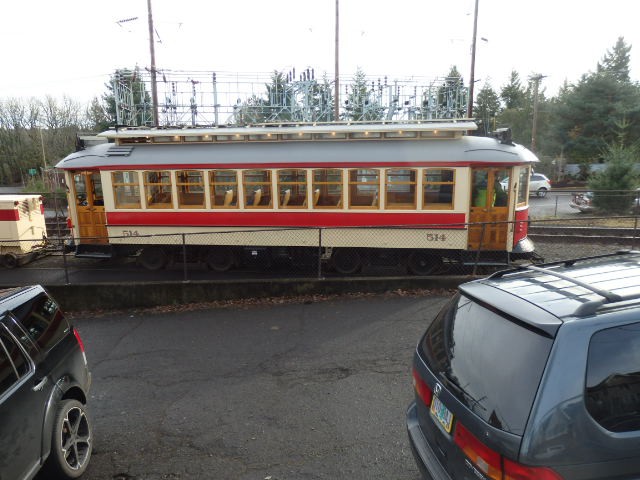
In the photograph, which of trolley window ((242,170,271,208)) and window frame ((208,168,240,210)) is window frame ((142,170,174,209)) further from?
trolley window ((242,170,271,208))

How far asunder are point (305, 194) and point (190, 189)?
3091 millimetres

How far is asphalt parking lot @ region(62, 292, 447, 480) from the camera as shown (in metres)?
3.96

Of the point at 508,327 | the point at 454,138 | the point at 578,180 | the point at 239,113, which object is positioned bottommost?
the point at 578,180

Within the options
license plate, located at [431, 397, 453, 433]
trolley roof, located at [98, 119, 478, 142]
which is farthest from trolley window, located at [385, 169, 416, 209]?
license plate, located at [431, 397, 453, 433]

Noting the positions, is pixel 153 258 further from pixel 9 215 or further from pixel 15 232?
pixel 9 215

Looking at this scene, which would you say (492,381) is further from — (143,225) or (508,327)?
(143,225)

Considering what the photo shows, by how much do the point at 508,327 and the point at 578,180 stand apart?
4220 centimetres

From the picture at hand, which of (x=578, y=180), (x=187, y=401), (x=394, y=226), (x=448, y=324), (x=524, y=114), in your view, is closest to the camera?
Result: (x=448, y=324)

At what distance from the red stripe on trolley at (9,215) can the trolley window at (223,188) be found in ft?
20.8

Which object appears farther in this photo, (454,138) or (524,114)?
(524,114)

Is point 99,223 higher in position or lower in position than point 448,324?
lower

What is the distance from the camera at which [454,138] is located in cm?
1023

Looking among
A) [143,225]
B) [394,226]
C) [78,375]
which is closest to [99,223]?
[143,225]

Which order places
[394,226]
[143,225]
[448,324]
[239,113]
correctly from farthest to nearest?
[239,113], [143,225], [394,226], [448,324]
